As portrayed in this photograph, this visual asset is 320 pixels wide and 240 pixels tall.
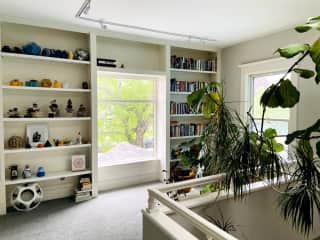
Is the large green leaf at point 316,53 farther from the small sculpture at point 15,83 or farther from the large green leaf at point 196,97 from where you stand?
the small sculpture at point 15,83

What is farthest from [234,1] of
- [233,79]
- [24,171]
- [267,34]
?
[24,171]

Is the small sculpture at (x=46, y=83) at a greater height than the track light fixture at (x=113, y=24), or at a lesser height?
lesser

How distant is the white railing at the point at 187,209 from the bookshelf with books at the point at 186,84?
7.33 feet

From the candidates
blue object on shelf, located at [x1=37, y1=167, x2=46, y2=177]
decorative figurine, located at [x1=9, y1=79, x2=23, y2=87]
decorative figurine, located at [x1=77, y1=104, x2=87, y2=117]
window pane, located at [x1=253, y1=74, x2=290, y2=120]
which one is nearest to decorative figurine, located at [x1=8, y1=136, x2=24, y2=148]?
blue object on shelf, located at [x1=37, y1=167, x2=46, y2=177]

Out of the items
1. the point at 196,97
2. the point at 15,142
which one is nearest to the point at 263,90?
the point at 196,97

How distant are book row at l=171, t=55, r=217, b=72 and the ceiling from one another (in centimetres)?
79

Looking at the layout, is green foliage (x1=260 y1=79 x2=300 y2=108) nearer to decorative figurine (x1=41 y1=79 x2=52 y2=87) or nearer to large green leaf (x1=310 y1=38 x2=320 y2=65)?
large green leaf (x1=310 y1=38 x2=320 y2=65)

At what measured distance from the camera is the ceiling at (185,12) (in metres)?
2.52

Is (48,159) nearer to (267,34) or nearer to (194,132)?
(194,132)

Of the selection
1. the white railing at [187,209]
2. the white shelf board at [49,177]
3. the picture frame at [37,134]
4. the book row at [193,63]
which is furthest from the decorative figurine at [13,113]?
the book row at [193,63]

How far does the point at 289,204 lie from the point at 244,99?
2.78m

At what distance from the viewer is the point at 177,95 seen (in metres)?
4.44

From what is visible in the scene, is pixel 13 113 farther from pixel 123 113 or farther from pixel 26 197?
pixel 123 113

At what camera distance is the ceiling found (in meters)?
2.52
